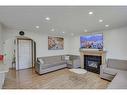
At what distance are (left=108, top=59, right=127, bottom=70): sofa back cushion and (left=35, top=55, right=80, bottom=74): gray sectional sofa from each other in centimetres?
226

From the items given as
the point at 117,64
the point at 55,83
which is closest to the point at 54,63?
the point at 55,83

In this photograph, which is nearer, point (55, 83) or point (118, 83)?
point (118, 83)

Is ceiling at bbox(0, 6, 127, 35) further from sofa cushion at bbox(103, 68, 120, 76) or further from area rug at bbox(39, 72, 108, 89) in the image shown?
area rug at bbox(39, 72, 108, 89)

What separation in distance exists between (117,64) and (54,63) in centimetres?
335

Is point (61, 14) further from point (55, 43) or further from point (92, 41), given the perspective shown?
point (55, 43)

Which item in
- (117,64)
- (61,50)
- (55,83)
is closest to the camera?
(55,83)

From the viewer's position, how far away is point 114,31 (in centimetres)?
541

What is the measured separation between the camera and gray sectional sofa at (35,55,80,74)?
18.4 ft

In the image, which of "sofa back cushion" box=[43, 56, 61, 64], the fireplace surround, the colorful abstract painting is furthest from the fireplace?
the colorful abstract painting

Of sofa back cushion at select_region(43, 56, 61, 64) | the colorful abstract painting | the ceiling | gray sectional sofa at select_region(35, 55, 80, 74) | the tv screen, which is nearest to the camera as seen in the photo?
the ceiling

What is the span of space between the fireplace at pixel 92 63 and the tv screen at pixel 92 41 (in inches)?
24.3

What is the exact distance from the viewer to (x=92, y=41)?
647 centimetres

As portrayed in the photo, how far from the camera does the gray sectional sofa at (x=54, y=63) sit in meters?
5.59
